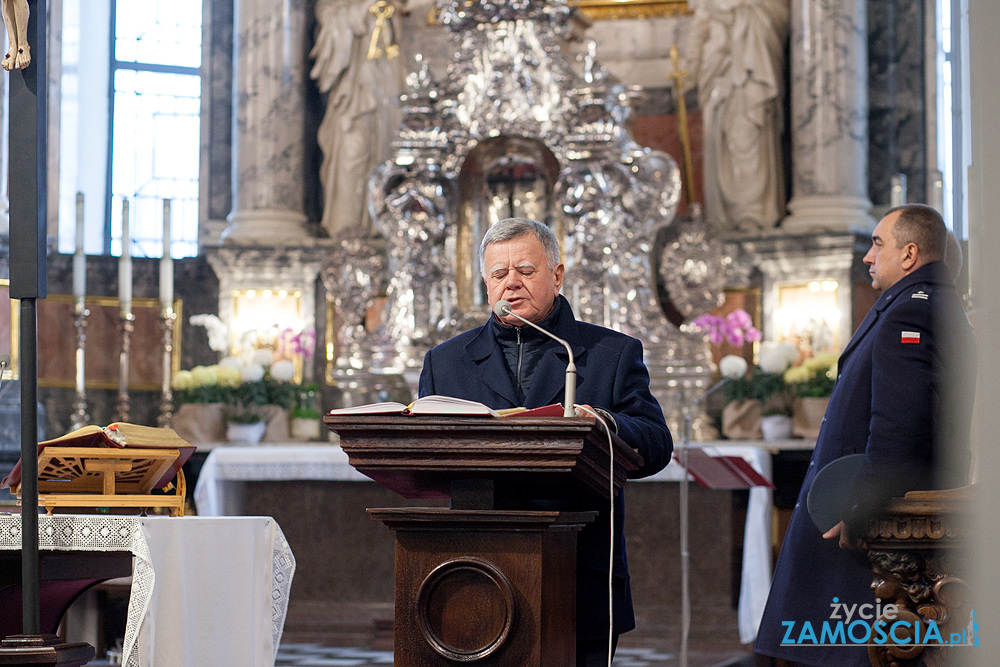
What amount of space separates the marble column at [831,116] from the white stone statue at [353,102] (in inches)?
116

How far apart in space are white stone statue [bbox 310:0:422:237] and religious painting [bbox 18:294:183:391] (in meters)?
1.48

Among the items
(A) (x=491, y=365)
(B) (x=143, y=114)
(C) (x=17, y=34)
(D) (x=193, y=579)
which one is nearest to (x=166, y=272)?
(B) (x=143, y=114)

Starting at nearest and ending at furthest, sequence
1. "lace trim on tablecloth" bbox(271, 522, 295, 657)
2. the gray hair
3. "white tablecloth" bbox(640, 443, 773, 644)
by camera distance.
A: the gray hair < "lace trim on tablecloth" bbox(271, 522, 295, 657) < "white tablecloth" bbox(640, 443, 773, 644)

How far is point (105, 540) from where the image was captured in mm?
3326

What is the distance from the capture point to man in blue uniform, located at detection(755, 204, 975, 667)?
3285mm

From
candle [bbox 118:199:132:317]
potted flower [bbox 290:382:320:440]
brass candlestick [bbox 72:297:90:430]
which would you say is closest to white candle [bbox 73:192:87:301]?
brass candlestick [bbox 72:297:90:430]

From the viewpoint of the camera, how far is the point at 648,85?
990 cm

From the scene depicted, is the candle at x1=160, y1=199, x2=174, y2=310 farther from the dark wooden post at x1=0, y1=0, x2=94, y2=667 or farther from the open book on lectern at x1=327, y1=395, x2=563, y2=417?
the open book on lectern at x1=327, y1=395, x2=563, y2=417

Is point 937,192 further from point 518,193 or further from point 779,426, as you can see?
point 518,193

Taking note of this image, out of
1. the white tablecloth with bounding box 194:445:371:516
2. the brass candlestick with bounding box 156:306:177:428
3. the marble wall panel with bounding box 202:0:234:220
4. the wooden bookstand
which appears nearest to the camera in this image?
the wooden bookstand

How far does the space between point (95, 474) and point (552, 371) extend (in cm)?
141

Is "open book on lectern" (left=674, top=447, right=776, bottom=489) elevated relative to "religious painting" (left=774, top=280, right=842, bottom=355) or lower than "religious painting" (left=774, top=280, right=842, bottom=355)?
lower

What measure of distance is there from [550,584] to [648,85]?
7.90 metres

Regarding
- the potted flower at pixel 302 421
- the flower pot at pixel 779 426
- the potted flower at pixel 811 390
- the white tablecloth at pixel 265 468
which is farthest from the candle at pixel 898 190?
the potted flower at pixel 302 421
